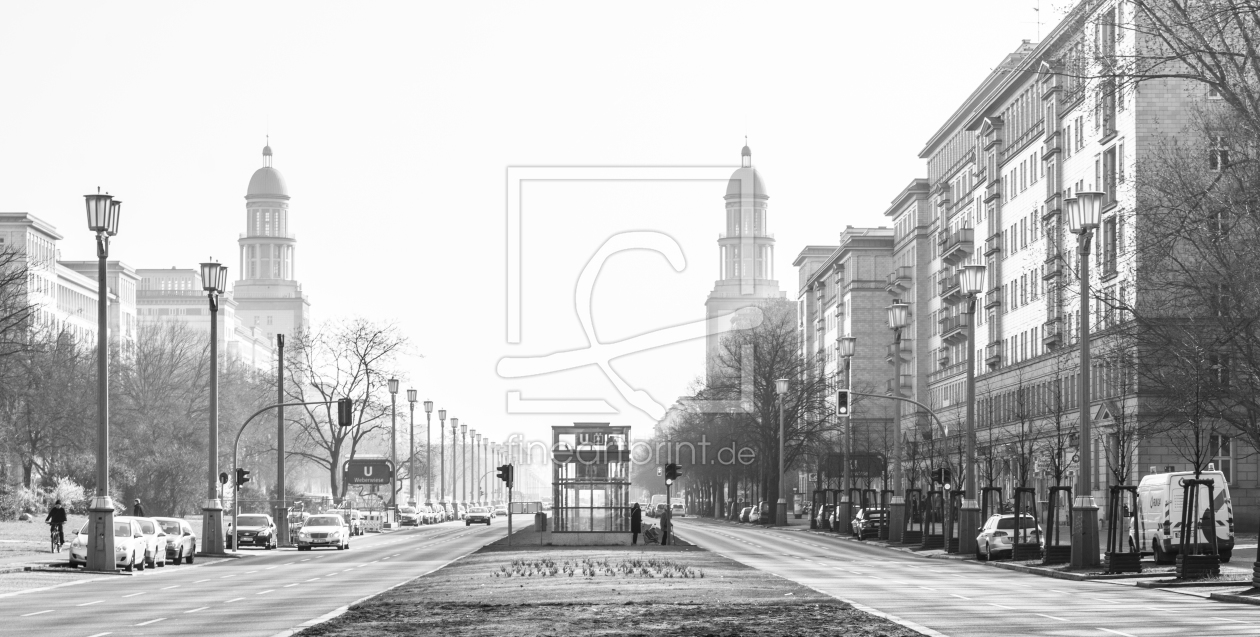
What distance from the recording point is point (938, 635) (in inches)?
881

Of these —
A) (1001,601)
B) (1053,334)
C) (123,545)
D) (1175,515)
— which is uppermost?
(1053,334)

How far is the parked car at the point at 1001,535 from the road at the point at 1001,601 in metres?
0.72

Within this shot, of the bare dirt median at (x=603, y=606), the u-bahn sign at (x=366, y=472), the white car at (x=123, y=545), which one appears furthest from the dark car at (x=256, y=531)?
the bare dirt median at (x=603, y=606)

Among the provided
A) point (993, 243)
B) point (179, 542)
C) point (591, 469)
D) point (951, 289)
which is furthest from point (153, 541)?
point (951, 289)

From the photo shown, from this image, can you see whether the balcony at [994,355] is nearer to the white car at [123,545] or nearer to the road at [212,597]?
the road at [212,597]

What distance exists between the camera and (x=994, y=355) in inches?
4213

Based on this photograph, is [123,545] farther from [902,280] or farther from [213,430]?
[902,280]

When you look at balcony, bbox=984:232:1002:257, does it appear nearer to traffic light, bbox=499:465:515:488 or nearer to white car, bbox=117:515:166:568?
traffic light, bbox=499:465:515:488

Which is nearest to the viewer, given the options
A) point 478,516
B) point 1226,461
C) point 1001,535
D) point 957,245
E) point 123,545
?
point 123,545

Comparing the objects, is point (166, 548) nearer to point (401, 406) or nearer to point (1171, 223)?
point (1171, 223)

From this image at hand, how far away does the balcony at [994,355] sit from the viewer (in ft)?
349

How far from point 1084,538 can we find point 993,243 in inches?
2614

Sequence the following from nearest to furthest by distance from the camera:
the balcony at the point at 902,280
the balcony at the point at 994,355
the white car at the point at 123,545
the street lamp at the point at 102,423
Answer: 1. the street lamp at the point at 102,423
2. the white car at the point at 123,545
3. the balcony at the point at 994,355
4. the balcony at the point at 902,280

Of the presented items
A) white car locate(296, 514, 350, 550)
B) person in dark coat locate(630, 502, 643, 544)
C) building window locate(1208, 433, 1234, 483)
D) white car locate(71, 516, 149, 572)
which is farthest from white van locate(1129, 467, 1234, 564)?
white car locate(296, 514, 350, 550)
